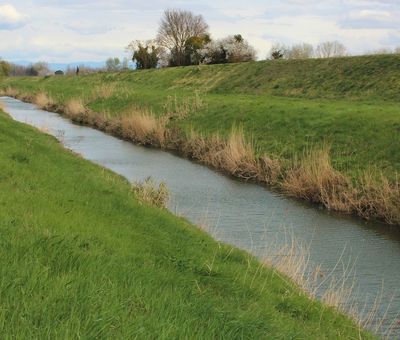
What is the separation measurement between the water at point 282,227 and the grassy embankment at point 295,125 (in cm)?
75

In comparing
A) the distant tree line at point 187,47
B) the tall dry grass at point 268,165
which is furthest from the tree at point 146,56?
the tall dry grass at point 268,165

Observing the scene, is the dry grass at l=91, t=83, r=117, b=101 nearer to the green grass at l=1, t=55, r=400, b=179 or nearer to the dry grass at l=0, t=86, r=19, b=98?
the green grass at l=1, t=55, r=400, b=179

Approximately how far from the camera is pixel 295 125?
2089 centimetres

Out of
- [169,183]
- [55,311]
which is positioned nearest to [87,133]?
[169,183]

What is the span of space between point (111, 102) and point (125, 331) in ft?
110

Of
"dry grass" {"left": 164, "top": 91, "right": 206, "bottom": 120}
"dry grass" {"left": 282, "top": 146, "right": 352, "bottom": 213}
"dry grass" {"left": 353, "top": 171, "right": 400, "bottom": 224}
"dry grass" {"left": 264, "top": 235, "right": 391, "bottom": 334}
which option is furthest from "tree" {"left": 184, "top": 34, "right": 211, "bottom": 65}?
"dry grass" {"left": 264, "top": 235, "right": 391, "bottom": 334}

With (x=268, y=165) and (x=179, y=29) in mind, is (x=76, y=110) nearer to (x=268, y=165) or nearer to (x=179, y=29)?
(x=268, y=165)

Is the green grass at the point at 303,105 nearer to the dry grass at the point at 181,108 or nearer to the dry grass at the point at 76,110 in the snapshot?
the dry grass at the point at 181,108

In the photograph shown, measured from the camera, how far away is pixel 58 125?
31.3 meters

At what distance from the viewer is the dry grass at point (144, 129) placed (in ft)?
81.3

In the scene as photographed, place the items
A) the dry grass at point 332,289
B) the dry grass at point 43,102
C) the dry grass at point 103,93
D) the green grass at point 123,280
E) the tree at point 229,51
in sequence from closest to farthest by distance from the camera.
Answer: the green grass at point 123,280 < the dry grass at point 332,289 < the dry grass at point 103,93 < the dry grass at point 43,102 < the tree at point 229,51

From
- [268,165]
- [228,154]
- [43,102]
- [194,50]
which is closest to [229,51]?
[194,50]

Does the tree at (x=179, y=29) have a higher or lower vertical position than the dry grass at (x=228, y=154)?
higher

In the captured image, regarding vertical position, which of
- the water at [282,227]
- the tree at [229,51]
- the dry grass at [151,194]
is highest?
the tree at [229,51]
